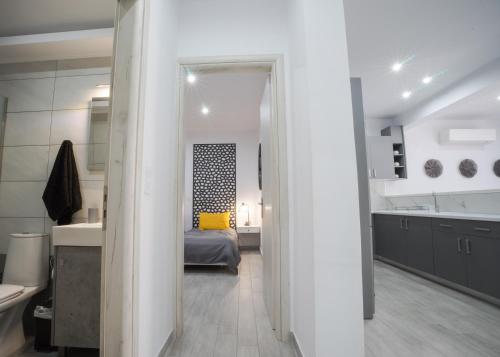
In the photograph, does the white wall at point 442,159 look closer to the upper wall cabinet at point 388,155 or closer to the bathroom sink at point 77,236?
the upper wall cabinet at point 388,155

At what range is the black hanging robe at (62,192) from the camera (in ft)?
6.16

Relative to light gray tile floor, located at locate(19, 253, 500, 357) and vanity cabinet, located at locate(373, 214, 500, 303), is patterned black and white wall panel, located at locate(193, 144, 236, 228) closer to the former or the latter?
light gray tile floor, located at locate(19, 253, 500, 357)

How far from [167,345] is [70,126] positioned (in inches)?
81.5

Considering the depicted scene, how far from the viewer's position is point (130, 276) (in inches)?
43.0

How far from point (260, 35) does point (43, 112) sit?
2.16m

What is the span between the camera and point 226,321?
1.87 metres

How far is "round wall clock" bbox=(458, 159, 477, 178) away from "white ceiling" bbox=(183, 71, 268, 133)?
4174 mm

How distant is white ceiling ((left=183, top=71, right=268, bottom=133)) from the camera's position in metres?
3.00


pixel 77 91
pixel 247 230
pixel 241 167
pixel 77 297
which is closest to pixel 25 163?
pixel 77 91

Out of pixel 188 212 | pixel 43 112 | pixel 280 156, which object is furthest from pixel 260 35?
pixel 188 212

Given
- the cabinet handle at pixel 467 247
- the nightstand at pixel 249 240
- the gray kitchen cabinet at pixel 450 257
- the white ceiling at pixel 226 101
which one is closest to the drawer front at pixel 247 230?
the nightstand at pixel 249 240

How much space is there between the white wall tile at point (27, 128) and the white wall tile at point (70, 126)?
7 centimetres

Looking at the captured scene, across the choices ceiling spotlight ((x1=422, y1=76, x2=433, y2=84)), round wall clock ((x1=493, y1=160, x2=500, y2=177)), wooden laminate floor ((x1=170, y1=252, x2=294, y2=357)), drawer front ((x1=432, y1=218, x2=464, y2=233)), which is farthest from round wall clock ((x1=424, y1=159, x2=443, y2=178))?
wooden laminate floor ((x1=170, y1=252, x2=294, y2=357))

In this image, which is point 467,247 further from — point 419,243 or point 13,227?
point 13,227
